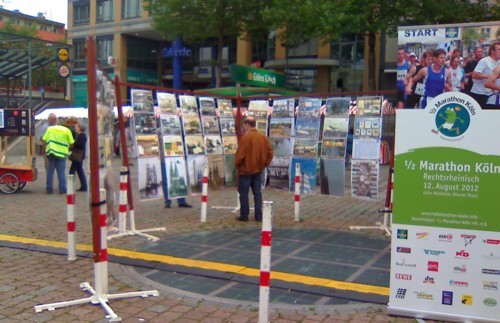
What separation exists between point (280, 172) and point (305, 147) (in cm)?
83

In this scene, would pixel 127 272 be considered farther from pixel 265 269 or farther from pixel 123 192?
pixel 265 269

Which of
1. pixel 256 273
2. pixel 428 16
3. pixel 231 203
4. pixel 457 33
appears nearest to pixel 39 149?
pixel 231 203

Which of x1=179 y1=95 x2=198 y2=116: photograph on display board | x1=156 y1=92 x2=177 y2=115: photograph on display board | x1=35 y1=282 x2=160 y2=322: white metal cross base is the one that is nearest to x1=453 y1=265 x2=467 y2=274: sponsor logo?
x1=35 y1=282 x2=160 y2=322: white metal cross base

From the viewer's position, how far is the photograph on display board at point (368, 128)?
8547 millimetres

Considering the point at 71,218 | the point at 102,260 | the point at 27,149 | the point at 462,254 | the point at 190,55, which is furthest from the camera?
the point at 190,55

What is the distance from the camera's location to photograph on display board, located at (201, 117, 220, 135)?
32.6ft

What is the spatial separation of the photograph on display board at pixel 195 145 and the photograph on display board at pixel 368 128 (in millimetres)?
2841

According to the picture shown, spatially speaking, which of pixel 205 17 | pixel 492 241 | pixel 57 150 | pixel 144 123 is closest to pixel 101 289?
pixel 144 123

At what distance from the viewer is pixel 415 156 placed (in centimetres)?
459

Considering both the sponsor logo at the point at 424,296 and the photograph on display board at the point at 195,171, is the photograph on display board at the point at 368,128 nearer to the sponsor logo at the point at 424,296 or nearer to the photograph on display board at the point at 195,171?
the photograph on display board at the point at 195,171

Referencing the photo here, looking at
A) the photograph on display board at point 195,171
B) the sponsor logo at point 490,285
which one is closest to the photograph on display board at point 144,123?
the photograph on display board at point 195,171

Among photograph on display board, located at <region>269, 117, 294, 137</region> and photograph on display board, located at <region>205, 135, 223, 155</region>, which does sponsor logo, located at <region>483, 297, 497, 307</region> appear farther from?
photograph on display board, located at <region>205, 135, 223, 155</region>

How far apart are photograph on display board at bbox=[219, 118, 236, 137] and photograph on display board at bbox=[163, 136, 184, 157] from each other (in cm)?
158

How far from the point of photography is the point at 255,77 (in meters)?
19.8
